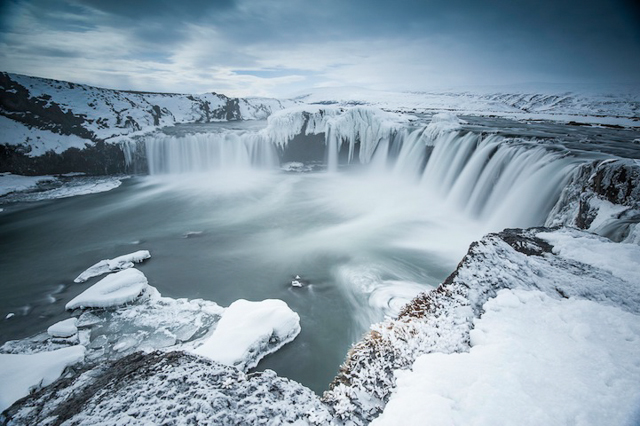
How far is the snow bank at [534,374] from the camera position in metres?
1.82

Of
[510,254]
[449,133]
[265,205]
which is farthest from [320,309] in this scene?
[449,133]

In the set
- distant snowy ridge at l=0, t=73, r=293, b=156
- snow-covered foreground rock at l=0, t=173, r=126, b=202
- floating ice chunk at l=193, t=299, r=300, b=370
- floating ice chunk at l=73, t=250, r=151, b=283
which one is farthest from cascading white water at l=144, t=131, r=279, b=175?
floating ice chunk at l=193, t=299, r=300, b=370

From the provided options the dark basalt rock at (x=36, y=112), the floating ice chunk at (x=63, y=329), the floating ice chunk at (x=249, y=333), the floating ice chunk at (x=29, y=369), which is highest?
the dark basalt rock at (x=36, y=112)

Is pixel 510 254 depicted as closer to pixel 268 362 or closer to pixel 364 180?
pixel 268 362

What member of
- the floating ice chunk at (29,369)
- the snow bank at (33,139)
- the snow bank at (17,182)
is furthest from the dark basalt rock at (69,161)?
the floating ice chunk at (29,369)

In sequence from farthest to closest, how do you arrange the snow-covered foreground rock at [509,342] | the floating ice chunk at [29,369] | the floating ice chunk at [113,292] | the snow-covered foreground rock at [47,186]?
the snow-covered foreground rock at [47,186], the floating ice chunk at [113,292], the floating ice chunk at [29,369], the snow-covered foreground rock at [509,342]

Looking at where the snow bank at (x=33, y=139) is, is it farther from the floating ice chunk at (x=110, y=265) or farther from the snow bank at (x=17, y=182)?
the floating ice chunk at (x=110, y=265)

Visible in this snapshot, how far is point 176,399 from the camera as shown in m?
2.04

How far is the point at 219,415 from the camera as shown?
1.93 m

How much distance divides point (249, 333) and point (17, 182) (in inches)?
785

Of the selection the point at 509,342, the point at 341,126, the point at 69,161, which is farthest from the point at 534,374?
the point at 69,161

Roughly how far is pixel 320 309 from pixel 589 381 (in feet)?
16.6

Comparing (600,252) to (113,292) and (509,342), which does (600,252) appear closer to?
(509,342)

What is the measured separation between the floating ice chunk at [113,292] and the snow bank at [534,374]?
6576mm
